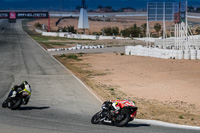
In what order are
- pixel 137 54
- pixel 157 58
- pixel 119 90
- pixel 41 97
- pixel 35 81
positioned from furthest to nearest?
pixel 137 54
pixel 157 58
pixel 35 81
pixel 119 90
pixel 41 97

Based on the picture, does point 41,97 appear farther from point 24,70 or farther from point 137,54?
point 137,54

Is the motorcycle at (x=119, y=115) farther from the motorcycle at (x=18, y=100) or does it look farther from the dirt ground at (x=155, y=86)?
the motorcycle at (x=18, y=100)

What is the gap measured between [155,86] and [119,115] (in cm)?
1273

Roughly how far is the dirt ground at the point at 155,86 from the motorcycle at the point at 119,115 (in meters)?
2.89

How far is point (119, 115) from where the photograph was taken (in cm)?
1308

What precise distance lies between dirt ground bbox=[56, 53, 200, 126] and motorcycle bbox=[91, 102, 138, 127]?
9.47ft

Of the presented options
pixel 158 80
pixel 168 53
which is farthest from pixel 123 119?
pixel 168 53

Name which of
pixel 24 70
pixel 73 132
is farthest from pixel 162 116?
pixel 24 70

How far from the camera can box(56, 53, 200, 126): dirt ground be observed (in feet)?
57.1

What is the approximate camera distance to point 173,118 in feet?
52.2

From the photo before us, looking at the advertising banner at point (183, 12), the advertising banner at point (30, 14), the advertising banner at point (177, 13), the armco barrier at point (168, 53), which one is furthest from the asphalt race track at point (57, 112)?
the advertising banner at point (30, 14)

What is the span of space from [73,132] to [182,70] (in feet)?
75.6

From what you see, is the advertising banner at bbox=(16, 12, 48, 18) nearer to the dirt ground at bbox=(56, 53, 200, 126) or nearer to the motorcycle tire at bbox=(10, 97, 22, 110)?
the dirt ground at bbox=(56, 53, 200, 126)

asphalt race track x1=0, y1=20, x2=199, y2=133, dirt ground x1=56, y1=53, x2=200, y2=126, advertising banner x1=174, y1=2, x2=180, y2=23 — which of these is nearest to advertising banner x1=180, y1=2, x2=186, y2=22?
advertising banner x1=174, y1=2, x2=180, y2=23
